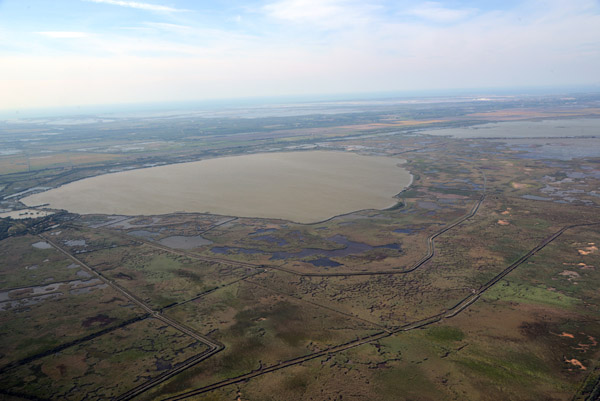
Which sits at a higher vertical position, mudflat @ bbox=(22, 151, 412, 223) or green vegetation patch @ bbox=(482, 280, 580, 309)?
mudflat @ bbox=(22, 151, 412, 223)

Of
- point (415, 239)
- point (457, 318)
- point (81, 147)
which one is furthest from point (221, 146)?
point (457, 318)

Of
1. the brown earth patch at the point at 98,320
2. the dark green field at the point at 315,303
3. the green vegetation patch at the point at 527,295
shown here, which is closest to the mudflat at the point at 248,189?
the dark green field at the point at 315,303

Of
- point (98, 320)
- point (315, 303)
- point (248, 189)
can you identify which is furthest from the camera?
point (248, 189)

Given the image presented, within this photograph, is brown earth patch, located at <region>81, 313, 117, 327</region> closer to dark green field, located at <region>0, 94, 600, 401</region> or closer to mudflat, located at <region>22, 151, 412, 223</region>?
dark green field, located at <region>0, 94, 600, 401</region>

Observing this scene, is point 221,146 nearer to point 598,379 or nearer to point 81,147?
point 81,147

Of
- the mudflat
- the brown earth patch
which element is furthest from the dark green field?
the mudflat

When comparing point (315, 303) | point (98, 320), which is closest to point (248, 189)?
point (315, 303)

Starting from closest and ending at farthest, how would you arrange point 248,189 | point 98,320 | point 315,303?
point 98,320
point 315,303
point 248,189

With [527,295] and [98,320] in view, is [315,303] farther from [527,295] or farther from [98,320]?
[527,295]
